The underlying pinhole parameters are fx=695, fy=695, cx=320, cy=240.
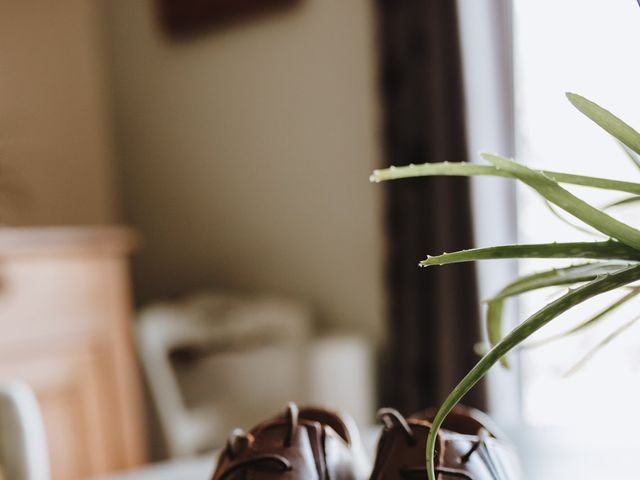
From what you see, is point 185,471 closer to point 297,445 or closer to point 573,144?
point 297,445

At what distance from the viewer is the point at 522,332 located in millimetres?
333

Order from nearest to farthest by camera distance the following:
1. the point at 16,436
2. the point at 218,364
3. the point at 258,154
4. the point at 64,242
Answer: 1. the point at 16,436
2. the point at 64,242
3. the point at 218,364
4. the point at 258,154

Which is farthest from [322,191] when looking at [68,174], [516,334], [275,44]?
[516,334]

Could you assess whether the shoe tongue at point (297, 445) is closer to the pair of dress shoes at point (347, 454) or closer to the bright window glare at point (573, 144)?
the pair of dress shoes at point (347, 454)

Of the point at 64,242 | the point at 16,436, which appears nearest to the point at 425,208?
the point at 64,242

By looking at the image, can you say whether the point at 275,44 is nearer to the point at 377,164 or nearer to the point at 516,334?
the point at 377,164

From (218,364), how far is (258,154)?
710 mm

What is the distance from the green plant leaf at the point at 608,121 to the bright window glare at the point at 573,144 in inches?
47.2

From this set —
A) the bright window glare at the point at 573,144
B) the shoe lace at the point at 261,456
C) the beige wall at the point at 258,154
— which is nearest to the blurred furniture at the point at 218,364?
the beige wall at the point at 258,154

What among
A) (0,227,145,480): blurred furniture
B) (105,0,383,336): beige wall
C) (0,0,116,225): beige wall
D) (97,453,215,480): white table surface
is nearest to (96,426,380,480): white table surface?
(97,453,215,480): white table surface

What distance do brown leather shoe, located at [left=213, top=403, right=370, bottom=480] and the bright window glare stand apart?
1210 mm

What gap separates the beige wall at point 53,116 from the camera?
6.97ft

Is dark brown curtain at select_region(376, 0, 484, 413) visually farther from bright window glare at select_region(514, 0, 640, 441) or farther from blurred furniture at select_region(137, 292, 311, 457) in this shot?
blurred furniture at select_region(137, 292, 311, 457)

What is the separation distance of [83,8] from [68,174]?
584mm
